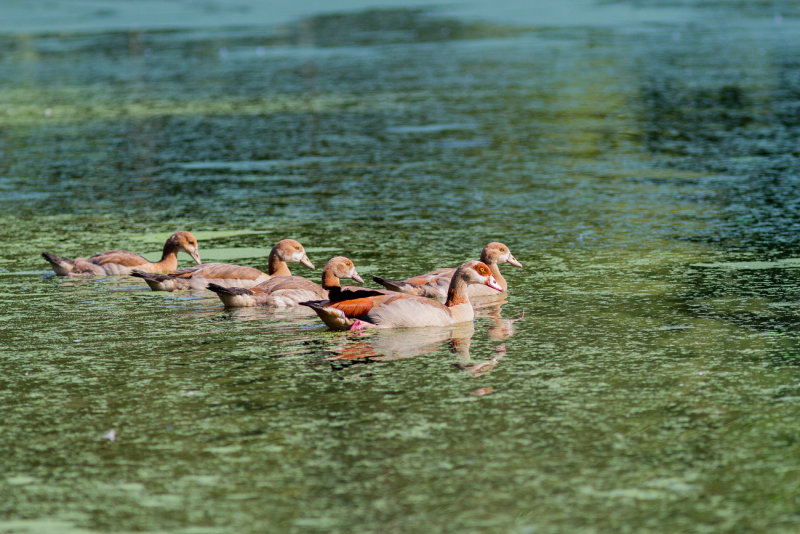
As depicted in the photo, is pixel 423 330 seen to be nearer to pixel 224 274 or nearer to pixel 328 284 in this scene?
pixel 328 284

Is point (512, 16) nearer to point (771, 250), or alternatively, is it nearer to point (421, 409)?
point (771, 250)

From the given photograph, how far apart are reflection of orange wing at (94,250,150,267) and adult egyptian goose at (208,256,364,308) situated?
1.44 metres

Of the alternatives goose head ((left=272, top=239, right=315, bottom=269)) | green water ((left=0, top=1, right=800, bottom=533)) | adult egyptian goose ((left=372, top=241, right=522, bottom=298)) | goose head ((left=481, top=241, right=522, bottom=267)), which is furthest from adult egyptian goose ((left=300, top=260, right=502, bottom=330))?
goose head ((left=272, top=239, right=315, bottom=269))

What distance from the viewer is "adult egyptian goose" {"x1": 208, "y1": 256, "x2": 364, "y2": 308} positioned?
33.0ft

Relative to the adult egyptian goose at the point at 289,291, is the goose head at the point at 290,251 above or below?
above

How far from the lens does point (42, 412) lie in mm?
7078

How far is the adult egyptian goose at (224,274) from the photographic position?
10695mm

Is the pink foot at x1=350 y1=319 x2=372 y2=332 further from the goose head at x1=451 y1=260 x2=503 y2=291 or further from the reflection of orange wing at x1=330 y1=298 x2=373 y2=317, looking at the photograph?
the goose head at x1=451 y1=260 x2=503 y2=291

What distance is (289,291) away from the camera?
33.2 feet

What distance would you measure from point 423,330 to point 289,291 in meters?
1.47

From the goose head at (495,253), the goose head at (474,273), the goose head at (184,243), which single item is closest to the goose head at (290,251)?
the goose head at (184,243)

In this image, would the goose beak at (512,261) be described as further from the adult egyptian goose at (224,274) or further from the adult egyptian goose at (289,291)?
the adult egyptian goose at (224,274)

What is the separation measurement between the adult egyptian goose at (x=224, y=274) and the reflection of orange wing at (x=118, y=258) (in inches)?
16.0

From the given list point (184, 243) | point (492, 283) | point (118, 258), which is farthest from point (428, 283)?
point (118, 258)
